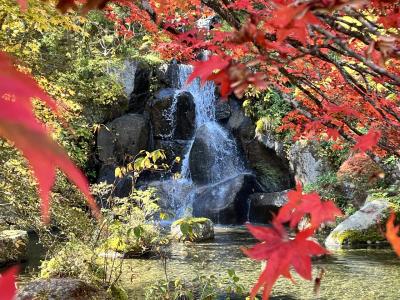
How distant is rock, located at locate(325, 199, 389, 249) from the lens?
10.2 m

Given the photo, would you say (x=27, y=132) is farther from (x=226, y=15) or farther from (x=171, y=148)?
(x=171, y=148)

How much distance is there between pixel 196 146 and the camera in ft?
56.5

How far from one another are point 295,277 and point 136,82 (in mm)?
12683

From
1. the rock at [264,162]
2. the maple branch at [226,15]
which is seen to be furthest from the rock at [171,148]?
the maple branch at [226,15]

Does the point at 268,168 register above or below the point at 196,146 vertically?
below

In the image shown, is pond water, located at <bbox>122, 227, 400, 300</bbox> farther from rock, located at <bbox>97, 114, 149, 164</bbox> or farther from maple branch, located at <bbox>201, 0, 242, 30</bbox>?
rock, located at <bbox>97, 114, 149, 164</bbox>

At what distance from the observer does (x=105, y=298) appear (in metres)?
5.62

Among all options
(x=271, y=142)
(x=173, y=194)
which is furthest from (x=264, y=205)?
(x=173, y=194)

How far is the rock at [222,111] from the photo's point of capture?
59.9 ft

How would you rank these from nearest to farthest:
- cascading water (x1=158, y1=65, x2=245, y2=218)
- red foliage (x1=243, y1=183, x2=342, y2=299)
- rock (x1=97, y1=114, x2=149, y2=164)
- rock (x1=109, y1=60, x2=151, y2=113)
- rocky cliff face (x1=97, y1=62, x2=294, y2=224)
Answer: red foliage (x1=243, y1=183, x2=342, y2=299)
rocky cliff face (x1=97, y1=62, x2=294, y2=224)
cascading water (x1=158, y1=65, x2=245, y2=218)
rock (x1=97, y1=114, x2=149, y2=164)
rock (x1=109, y1=60, x2=151, y2=113)

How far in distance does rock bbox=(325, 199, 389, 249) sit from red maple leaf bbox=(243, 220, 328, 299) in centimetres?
957

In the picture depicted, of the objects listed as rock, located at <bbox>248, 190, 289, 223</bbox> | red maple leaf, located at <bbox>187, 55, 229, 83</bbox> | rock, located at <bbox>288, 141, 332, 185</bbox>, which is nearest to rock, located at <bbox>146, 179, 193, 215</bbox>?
rock, located at <bbox>248, 190, 289, 223</bbox>

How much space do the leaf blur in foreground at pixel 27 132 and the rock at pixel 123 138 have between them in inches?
650

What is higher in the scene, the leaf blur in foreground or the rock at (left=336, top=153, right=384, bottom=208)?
the rock at (left=336, top=153, right=384, bottom=208)
